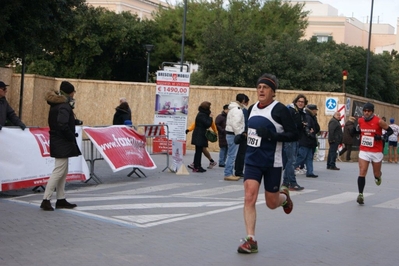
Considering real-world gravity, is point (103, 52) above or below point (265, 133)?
above

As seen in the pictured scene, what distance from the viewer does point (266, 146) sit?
Result: 8.32 meters

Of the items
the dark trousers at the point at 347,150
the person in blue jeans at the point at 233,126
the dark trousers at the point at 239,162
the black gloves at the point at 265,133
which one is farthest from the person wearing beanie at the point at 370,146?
the dark trousers at the point at 347,150

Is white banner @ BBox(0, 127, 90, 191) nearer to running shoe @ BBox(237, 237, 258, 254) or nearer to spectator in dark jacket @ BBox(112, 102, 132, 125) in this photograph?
running shoe @ BBox(237, 237, 258, 254)

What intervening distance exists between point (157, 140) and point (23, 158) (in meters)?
7.14

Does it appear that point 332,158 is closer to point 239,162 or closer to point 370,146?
point 239,162

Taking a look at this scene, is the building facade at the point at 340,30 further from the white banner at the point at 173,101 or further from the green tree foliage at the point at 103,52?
the white banner at the point at 173,101

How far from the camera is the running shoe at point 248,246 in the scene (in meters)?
8.09

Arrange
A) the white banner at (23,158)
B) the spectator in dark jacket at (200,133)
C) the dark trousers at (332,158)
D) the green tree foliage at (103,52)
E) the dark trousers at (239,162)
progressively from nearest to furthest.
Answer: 1. the white banner at (23,158)
2. the dark trousers at (239,162)
3. the spectator in dark jacket at (200,133)
4. the dark trousers at (332,158)
5. the green tree foliage at (103,52)

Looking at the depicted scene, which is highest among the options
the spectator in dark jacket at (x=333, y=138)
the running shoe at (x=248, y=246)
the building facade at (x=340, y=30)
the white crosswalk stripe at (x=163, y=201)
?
the building facade at (x=340, y=30)

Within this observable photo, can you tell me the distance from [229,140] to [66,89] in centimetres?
613

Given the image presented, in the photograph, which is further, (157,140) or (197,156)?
(157,140)

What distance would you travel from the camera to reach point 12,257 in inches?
301

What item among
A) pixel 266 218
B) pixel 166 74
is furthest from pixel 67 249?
pixel 166 74

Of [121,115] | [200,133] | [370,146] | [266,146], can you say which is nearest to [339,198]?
[370,146]
